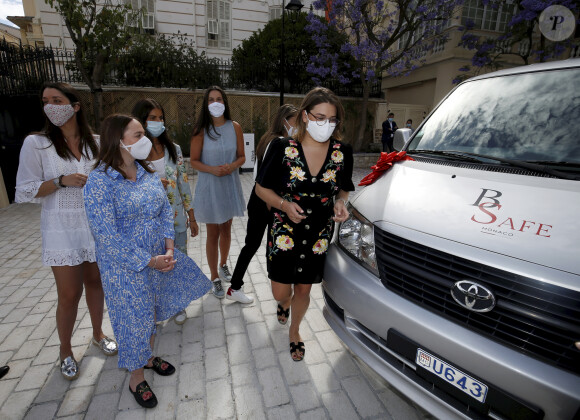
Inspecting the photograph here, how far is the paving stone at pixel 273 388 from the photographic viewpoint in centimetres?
223

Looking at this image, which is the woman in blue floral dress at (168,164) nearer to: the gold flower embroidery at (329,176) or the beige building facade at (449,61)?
the gold flower embroidery at (329,176)

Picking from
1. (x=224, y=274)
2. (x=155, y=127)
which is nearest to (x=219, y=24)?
(x=155, y=127)

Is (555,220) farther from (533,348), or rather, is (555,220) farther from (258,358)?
(258,358)

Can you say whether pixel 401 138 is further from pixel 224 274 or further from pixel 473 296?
pixel 224 274

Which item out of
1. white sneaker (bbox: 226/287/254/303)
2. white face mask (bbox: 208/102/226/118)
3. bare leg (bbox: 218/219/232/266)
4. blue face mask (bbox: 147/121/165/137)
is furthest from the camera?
bare leg (bbox: 218/219/232/266)

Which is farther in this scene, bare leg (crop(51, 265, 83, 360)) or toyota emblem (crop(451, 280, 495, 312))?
bare leg (crop(51, 265, 83, 360))

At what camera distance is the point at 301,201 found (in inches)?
88.3

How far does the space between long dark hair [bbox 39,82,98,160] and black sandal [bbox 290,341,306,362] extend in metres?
2.19

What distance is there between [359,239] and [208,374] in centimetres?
159

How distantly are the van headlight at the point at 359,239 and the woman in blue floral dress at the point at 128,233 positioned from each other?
123cm

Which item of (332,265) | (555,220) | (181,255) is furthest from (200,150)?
(555,220)

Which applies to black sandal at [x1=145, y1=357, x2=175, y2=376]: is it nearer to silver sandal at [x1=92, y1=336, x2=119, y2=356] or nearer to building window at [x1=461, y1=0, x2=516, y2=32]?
silver sandal at [x1=92, y1=336, x2=119, y2=356]

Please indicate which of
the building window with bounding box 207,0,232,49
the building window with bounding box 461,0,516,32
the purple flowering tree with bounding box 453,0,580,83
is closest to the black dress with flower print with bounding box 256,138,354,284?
the purple flowering tree with bounding box 453,0,580,83

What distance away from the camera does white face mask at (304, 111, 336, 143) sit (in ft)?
7.15
